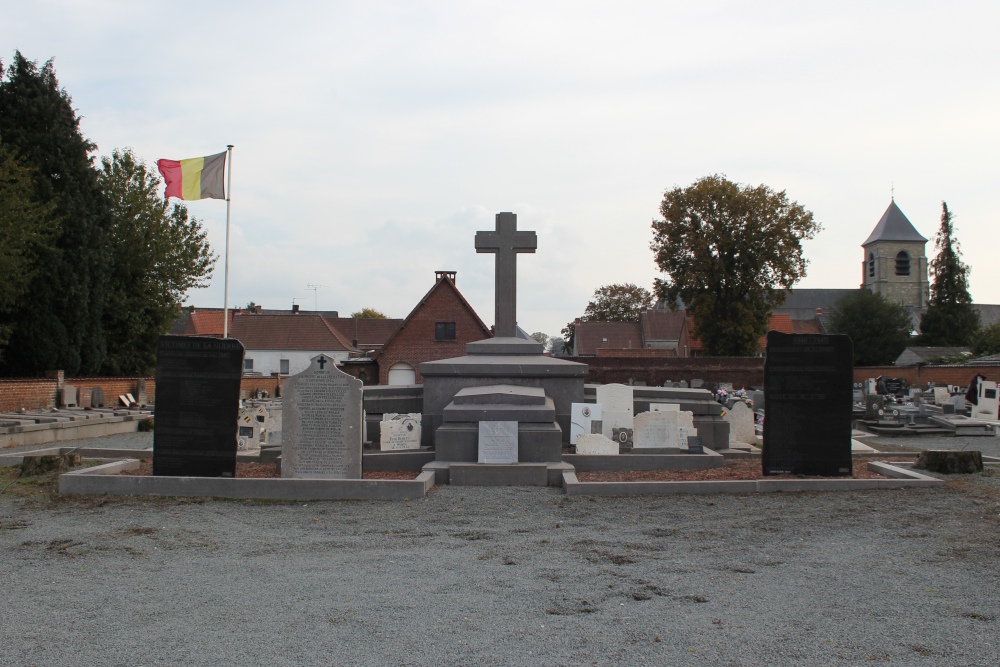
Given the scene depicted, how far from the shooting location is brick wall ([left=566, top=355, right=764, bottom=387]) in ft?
122

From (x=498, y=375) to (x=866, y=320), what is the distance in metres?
53.5

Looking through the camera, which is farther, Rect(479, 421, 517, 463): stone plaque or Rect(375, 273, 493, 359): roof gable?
Rect(375, 273, 493, 359): roof gable

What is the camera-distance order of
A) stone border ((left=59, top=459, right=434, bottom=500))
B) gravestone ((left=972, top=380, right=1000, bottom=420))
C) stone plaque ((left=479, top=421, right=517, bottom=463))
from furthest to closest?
gravestone ((left=972, top=380, right=1000, bottom=420)), stone plaque ((left=479, top=421, right=517, bottom=463)), stone border ((left=59, top=459, right=434, bottom=500))

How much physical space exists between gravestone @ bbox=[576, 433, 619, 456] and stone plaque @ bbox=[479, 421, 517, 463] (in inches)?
50.6

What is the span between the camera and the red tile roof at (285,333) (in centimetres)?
5741

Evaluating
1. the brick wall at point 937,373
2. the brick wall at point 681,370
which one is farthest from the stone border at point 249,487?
the brick wall at point 937,373

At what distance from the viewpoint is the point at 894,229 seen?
291ft

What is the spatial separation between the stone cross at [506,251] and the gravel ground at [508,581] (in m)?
6.24

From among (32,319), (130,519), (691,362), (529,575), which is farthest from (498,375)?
(691,362)

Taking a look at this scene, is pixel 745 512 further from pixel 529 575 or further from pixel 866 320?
pixel 866 320

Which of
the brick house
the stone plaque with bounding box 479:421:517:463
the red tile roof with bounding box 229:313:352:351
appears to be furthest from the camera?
the red tile roof with bounding box 229:313:352:351

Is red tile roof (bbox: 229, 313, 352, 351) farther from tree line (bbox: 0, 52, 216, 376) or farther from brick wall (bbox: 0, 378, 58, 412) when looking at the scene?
brick wall (bbox: 0, 378, 58, 412)

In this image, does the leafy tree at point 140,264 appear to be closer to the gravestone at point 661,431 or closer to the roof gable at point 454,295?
the roof gable at point 454,295

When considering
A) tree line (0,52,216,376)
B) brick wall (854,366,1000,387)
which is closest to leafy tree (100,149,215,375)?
tree line (0,52,216,376)
